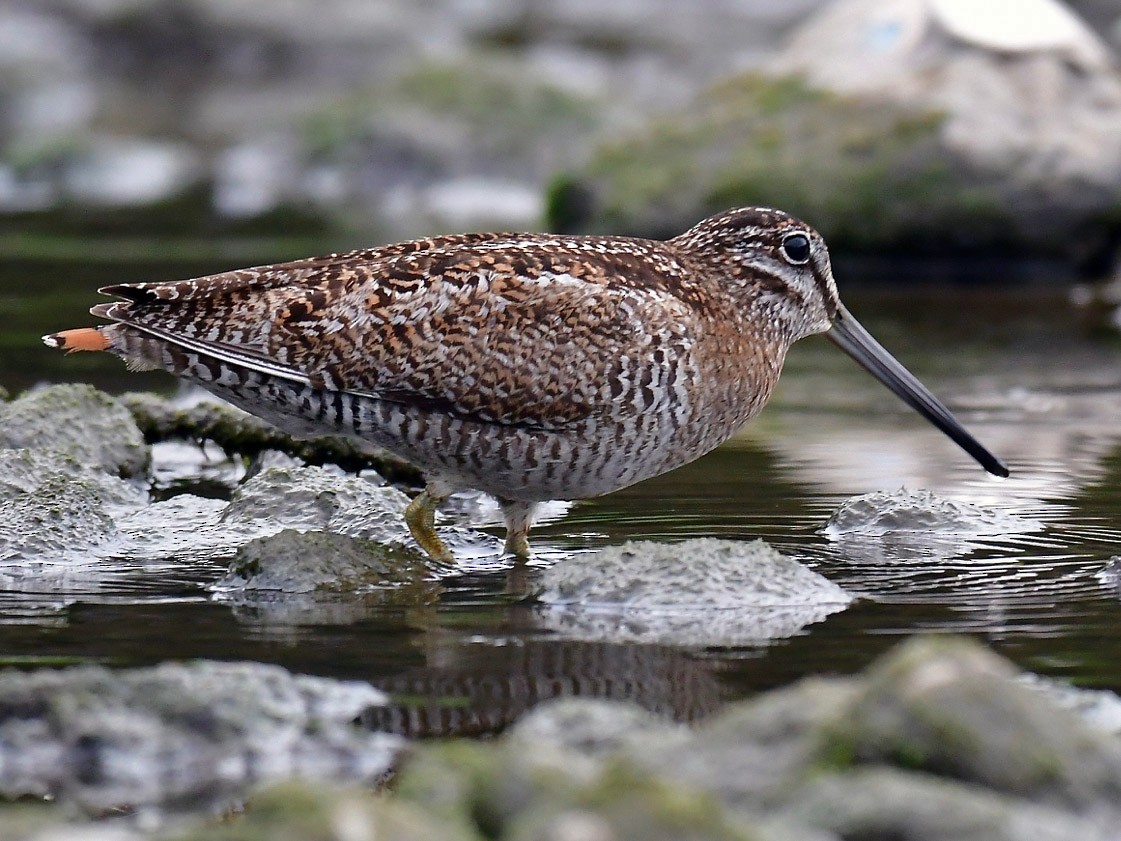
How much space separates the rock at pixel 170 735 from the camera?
193 inches

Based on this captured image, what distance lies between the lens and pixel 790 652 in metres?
5.92

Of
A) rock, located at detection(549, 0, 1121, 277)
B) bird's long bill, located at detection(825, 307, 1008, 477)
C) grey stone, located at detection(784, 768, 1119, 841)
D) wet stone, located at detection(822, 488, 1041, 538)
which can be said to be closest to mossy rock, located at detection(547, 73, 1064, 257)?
rock, located at detection(549, 0, 1121, 277)

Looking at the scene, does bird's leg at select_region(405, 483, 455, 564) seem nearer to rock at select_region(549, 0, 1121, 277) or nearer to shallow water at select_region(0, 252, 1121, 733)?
shallow water at select_region(0, 252, 1121, 733)

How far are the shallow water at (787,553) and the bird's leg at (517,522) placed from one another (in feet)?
0.44

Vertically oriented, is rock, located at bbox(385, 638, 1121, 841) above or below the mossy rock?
below

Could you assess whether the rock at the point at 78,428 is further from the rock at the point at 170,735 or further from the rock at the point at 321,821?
the rock at the point at 321,821

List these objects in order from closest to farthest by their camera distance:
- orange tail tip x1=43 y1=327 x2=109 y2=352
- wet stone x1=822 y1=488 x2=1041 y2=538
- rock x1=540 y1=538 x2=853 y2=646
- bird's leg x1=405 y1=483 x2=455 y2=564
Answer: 1. rock x1=540 y1=538 x2=853 y2=646
2. orange tail tip x1=43 y1=327 x2=109 y2=352
3. bird's leg x1=405 y1=483 x2=455 y2=564
4. wet stone x1=822 y1=488 x2=1041 y2=538

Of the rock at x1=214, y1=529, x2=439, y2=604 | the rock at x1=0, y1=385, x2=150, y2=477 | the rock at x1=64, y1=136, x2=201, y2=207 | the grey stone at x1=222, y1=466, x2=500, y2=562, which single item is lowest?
the rock at x1=214, y1=529, x2=439, y2=604

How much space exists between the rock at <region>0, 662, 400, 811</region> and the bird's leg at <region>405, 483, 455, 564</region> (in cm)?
206

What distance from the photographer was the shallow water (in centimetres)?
573

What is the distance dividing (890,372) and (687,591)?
6.78 ft

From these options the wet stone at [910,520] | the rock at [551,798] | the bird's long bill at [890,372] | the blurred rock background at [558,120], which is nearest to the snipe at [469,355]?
the wet stone at [910,520]

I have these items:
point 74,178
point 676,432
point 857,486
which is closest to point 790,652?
point 676,432

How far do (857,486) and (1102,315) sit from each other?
5567mm
